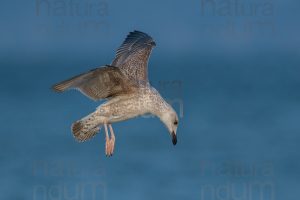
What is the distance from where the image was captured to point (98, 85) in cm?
1361

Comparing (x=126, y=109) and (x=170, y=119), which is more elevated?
(x=126, y=109)

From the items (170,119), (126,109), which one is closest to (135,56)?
(170,119)

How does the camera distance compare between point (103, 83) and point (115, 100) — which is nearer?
point (103, 83)

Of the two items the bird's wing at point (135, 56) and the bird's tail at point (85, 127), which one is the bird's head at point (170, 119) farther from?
the bird's tail at point (85, 127)

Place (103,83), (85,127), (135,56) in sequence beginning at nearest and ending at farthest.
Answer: (103,83)
(85,127)
(135,56)

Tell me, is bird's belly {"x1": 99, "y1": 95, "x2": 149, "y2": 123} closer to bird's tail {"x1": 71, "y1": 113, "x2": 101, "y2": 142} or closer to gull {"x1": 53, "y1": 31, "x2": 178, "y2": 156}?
gull {"x1": 53, "y1": 31, "x2": 178, "y2": 156}

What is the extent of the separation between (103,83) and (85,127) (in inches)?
23.6

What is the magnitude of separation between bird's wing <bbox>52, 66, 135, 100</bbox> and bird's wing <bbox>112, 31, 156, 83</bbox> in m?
0.16

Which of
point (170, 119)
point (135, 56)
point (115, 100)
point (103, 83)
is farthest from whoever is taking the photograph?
point (135, 56)

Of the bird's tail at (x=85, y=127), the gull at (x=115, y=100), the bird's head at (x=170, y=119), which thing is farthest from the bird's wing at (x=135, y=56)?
the bird's tail at (x=85, y=127)

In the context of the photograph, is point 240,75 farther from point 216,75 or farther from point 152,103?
point 152,103

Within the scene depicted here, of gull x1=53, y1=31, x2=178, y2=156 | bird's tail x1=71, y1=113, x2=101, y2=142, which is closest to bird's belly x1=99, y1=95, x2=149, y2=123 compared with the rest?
gull x1=53, y1=31, x2=178, y2=156

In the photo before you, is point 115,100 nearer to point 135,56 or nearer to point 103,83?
point 103,83

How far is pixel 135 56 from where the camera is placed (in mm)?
14602
